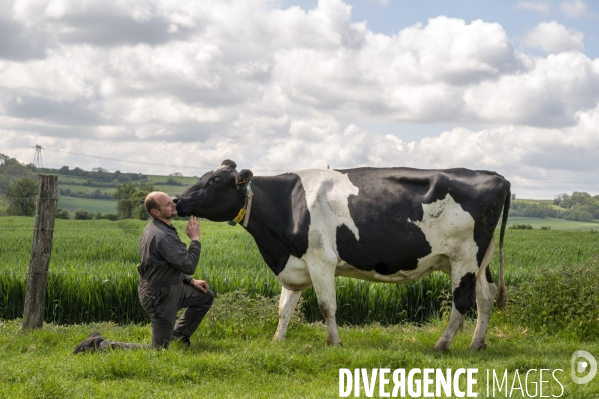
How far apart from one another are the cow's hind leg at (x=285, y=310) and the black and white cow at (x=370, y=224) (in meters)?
0.03

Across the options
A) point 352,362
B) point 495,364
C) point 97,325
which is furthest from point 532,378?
point 97,325

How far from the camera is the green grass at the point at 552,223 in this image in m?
46.0

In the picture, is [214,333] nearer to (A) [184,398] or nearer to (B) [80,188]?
(A) [184,398]

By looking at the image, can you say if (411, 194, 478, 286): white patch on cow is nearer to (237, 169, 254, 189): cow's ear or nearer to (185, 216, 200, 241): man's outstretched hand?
(237, 169, 254, 189): cow's ear

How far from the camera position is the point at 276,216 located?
9.12 metres

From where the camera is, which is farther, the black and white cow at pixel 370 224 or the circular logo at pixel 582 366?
the black and white cow at pixel 370 224

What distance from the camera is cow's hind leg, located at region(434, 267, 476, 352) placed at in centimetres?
881

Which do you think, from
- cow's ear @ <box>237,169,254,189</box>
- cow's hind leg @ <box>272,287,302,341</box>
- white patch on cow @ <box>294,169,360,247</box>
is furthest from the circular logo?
cow's ear @ <box>237,169,254,189</box>

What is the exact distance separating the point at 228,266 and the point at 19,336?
19.2 feet

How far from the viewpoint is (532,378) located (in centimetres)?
723

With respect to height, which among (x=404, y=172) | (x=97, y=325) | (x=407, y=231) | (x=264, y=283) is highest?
(x=404, y=172)

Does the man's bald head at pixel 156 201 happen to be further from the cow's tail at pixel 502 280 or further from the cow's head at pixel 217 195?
the cow's tail at pixel 502 280

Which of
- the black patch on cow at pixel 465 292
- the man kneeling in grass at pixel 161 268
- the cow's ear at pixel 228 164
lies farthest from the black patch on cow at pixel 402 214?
the man kneeling in grass at pixel 161 268

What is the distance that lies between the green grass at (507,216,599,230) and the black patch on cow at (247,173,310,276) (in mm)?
39916
